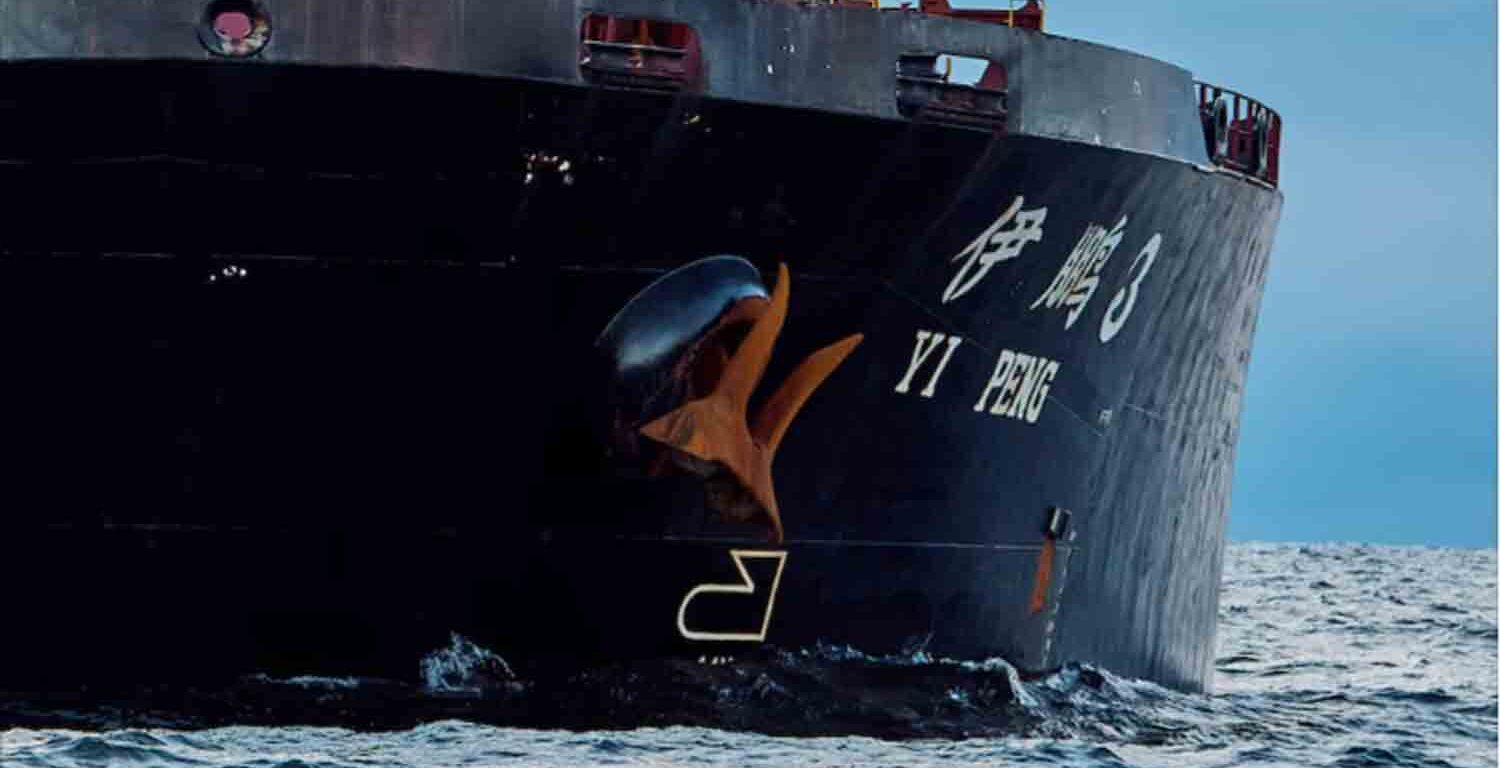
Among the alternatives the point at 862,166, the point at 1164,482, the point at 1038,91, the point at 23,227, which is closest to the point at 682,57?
the point at 862,166

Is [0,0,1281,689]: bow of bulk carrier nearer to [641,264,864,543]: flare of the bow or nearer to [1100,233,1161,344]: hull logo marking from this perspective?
[641,264,864,543]: flare of the bow

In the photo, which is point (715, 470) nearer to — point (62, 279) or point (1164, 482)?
point (62, 279)

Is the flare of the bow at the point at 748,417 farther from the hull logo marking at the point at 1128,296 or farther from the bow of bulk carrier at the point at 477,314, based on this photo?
the hull logo marking at the point at 1128,296

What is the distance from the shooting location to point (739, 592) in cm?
1370

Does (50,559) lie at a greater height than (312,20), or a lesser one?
lesser

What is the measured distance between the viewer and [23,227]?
1260 cm

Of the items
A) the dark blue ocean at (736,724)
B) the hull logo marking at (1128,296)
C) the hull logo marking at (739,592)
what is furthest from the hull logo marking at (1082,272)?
the hull logo marking at (739,592)

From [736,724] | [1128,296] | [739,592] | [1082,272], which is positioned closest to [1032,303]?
[1082,272]

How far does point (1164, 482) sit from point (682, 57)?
6236mm

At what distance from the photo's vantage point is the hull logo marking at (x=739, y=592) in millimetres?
13578

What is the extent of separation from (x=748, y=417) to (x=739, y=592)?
2.98ft

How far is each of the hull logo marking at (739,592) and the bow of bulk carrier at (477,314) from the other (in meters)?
0.02

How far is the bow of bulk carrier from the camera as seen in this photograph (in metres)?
12.4

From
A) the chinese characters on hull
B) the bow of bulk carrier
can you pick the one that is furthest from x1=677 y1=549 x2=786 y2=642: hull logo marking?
the chinese characters on hull
